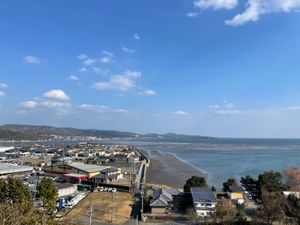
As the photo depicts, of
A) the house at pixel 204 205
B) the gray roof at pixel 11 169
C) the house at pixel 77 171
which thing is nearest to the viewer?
the house at pixel 204 205

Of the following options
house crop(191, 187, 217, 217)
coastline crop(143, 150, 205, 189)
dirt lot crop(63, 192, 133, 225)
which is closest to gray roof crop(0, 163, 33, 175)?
dirt lot crop(63, 192, 133, 225)

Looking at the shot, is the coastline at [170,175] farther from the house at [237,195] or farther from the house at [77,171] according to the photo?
the house at [237,195]

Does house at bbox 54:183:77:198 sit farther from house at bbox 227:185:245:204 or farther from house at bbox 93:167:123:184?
house at bbox 227:185:245:204

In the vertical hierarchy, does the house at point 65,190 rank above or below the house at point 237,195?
below

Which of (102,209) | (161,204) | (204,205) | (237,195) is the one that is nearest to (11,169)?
(102,209)

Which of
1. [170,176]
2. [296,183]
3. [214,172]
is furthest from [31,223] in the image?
[214,172]

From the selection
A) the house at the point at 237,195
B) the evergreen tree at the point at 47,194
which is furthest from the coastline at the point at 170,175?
the evergreen tree at the point at 47,194
